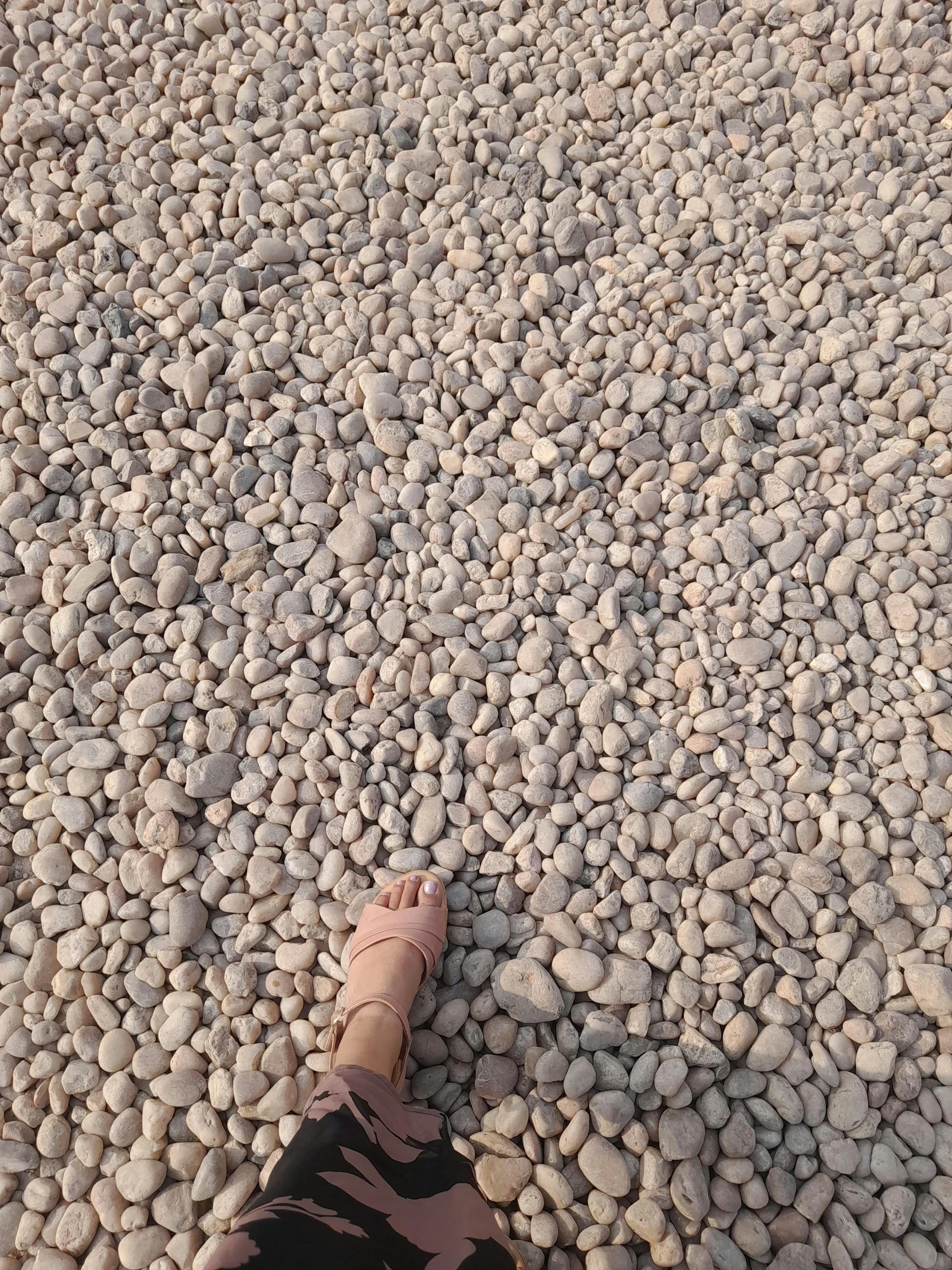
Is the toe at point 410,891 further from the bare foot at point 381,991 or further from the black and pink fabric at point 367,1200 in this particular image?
the black and pink fabric at point 367,1200

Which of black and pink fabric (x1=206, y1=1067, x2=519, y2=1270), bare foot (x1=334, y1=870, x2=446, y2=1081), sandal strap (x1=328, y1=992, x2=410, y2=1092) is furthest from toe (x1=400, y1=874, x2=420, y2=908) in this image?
black and pink fabric (x1=206, y1=1067, x2=519, y2=1270)

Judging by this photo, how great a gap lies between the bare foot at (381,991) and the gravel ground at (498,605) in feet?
0.34

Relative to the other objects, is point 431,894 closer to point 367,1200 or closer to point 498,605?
point 367,1200

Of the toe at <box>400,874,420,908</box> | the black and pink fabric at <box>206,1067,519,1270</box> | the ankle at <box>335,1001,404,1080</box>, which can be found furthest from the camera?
the toe at <box>400,874,420,908</box>

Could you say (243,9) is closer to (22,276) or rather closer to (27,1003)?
(22,276)

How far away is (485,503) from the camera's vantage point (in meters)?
1.67

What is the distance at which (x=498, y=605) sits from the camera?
159 centimetres

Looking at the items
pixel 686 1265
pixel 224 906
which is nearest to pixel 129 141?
pixel 224 906

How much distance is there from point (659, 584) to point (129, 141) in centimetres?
186

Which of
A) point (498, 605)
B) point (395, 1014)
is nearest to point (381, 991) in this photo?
point (395, 1014)

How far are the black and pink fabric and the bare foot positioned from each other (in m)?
0.03

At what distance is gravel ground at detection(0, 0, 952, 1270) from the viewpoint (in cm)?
129

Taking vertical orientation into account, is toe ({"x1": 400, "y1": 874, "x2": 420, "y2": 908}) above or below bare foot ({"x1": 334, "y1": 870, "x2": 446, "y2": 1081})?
above

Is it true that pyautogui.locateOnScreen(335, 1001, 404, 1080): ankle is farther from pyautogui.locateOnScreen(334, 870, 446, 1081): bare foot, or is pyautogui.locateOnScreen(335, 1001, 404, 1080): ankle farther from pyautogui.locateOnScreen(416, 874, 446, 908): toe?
pyautogui.locateOnScreen(416, 874, 446, 908): toe
